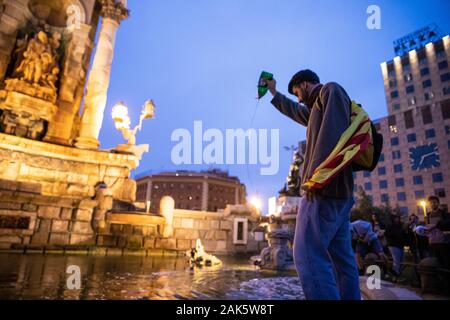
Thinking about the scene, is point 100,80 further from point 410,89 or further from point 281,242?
point 410,89

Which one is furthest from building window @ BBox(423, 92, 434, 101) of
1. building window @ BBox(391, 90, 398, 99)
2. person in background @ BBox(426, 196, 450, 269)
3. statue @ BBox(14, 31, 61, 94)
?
statue @ BBox(14, 31, 61, 94)

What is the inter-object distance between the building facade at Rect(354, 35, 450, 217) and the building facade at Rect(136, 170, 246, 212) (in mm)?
34006

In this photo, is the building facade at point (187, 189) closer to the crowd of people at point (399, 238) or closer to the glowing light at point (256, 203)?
the glowing light at point (256, 203)

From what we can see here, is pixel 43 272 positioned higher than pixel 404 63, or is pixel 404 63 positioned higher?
pixel 404 63

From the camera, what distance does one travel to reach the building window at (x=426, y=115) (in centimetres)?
4466

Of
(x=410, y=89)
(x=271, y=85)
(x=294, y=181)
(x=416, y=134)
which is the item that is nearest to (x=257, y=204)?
(x=294, y=181)

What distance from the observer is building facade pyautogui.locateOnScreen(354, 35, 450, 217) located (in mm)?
42812

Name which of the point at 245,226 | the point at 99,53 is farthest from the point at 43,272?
the point at 99,53

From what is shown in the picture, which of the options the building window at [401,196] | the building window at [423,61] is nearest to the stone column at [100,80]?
the building window at [401,196]

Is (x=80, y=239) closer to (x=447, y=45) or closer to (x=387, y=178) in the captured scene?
(x=387, y=178)

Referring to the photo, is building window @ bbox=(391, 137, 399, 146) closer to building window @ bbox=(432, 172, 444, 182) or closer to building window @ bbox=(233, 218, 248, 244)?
building window @ bbox=(432, 172, 444, 182)

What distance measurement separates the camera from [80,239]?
7.82m

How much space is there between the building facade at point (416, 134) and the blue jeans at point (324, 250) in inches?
2018
